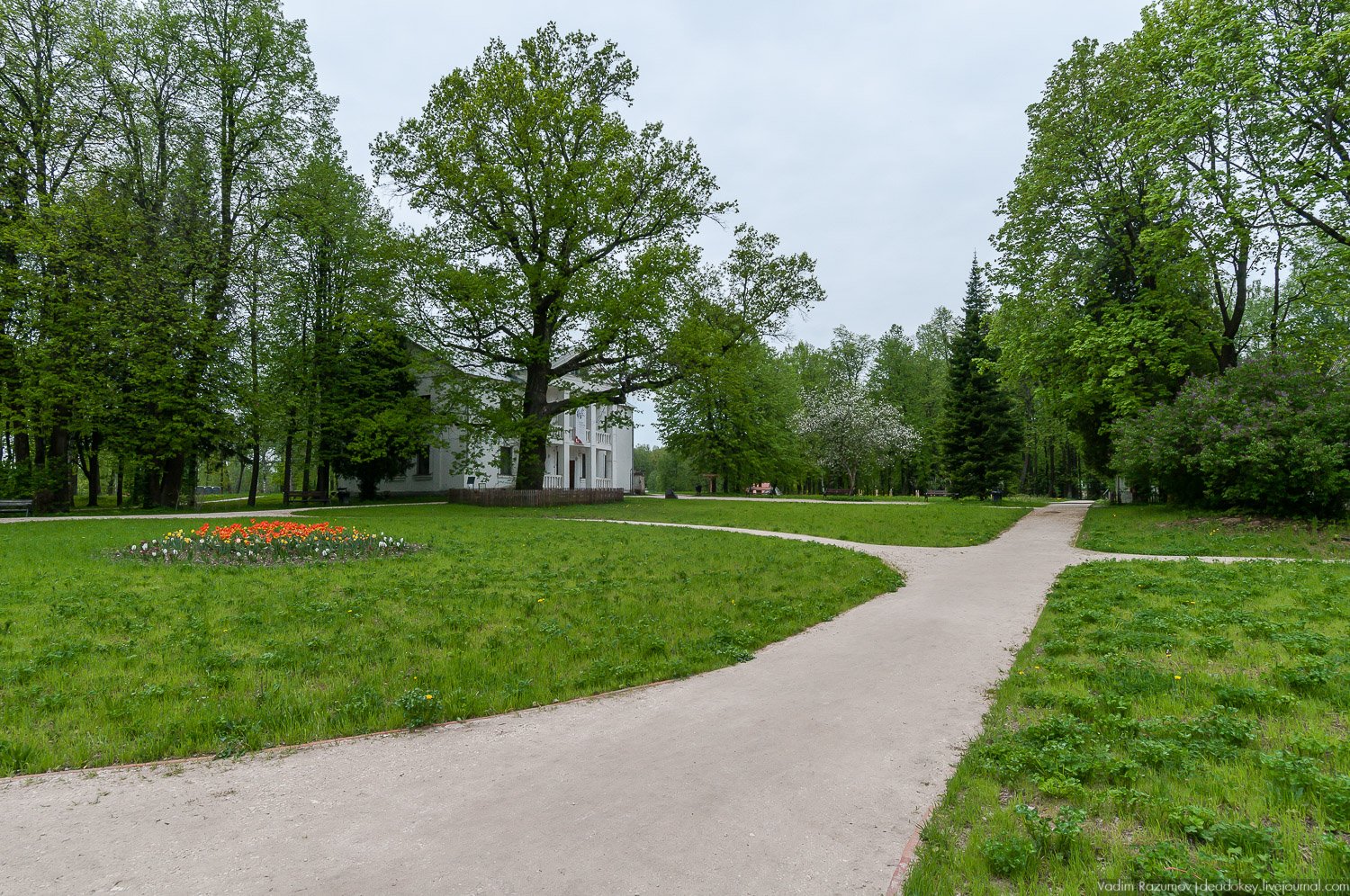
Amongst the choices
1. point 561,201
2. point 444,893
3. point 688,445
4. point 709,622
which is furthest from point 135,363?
point 688,445

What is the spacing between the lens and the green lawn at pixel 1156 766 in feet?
8.58

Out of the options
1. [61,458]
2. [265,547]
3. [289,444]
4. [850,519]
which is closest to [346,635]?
[265,547]

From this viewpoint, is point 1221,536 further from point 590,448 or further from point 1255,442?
point 590,448

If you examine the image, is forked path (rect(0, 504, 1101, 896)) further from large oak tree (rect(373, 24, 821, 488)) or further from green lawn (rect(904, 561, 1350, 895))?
large oak tree (rect(373, 24, 821, 488))

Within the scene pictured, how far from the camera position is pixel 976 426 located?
36031 mm

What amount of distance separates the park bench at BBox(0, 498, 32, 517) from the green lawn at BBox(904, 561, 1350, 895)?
28.9m

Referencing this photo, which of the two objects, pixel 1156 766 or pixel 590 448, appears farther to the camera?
pixel 590 448

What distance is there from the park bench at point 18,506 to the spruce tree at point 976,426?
1585 inches

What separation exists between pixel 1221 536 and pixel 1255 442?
2.49 meters

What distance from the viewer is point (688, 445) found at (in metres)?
47.9

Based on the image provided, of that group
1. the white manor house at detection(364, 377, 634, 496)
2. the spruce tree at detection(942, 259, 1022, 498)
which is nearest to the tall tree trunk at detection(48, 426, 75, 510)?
the white manor house at detection(364, 377, 634, 496)

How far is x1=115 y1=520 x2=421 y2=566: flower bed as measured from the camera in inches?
430

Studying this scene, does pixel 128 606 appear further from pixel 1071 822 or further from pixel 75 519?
pixel 75 519

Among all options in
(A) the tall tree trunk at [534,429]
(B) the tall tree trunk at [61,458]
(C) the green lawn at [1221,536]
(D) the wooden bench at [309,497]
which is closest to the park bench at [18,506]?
(B) the tall tree trunk at [61,458]
